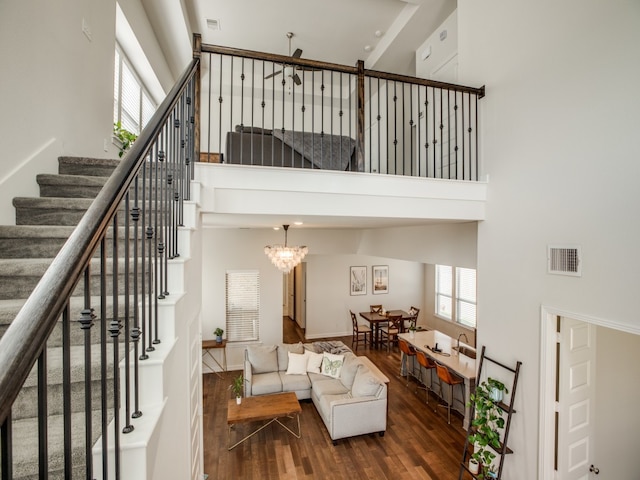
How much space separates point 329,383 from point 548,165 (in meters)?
4.35

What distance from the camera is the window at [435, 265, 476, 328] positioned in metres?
7.99

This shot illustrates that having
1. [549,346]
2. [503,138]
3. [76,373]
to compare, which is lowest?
[549,346]

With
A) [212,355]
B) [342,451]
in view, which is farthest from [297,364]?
[212,355]

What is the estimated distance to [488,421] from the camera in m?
3.09

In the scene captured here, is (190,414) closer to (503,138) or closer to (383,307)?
(503,138)

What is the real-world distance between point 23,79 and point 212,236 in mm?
4751

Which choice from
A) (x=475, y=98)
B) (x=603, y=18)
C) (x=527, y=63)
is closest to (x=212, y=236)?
(x=475, y=98)

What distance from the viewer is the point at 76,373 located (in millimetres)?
1284

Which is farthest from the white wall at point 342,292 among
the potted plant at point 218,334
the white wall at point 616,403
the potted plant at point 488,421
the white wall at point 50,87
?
the white wall at point 616,403

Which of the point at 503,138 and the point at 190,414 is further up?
the point at 503,138

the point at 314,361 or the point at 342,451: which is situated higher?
the point at 314,361

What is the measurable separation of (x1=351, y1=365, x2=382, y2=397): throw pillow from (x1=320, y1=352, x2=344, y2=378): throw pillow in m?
0.72

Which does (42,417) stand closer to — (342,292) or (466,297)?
(466,297)

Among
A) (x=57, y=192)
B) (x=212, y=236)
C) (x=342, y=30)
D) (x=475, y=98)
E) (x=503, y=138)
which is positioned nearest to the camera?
(x=57, y=192)
